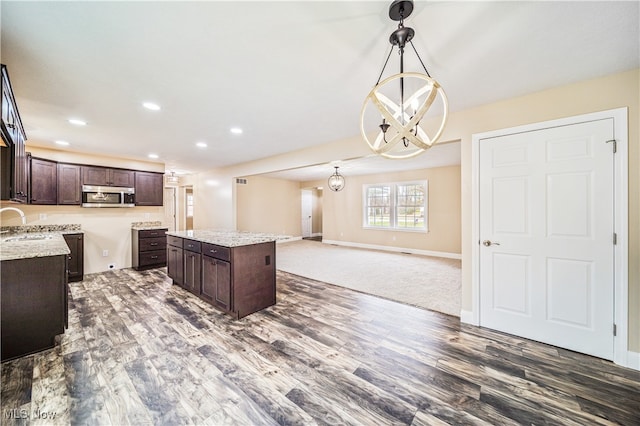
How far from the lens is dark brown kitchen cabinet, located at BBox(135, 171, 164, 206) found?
536 cm

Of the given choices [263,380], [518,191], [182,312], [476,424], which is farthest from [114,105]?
[518,191]

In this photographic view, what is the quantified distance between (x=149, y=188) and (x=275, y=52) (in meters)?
5.21

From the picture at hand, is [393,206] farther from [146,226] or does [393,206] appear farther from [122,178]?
[122,178]

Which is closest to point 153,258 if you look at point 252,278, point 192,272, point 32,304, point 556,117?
point 192,272

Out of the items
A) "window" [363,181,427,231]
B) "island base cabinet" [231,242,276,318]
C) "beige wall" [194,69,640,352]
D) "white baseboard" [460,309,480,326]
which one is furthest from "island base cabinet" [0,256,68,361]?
"window" [363,181,427,231]

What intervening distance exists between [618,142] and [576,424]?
2.22 meters

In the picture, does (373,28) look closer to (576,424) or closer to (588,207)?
(588,207)

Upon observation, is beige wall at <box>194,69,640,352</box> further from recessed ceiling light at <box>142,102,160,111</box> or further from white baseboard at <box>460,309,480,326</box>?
recessed ceiling light at <box>142,102,160,111</box>

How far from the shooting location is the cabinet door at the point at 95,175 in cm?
471

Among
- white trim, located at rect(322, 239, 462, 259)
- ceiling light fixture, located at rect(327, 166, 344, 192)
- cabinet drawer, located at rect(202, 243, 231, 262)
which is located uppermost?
ceiling light fixture, located at rect(327, 166, 344, 192)

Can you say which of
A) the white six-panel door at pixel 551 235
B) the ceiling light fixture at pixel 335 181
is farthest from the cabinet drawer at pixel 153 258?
the white six-panel door at pixel 551 235

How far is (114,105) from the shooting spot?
8.61 feet

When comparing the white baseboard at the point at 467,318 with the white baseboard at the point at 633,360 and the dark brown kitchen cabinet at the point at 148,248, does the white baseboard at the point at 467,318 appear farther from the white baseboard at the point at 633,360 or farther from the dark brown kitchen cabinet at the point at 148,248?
the dark brown kitchen cabinet at the point at 148,248

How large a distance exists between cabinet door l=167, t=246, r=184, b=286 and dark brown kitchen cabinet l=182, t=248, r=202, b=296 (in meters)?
0.15
